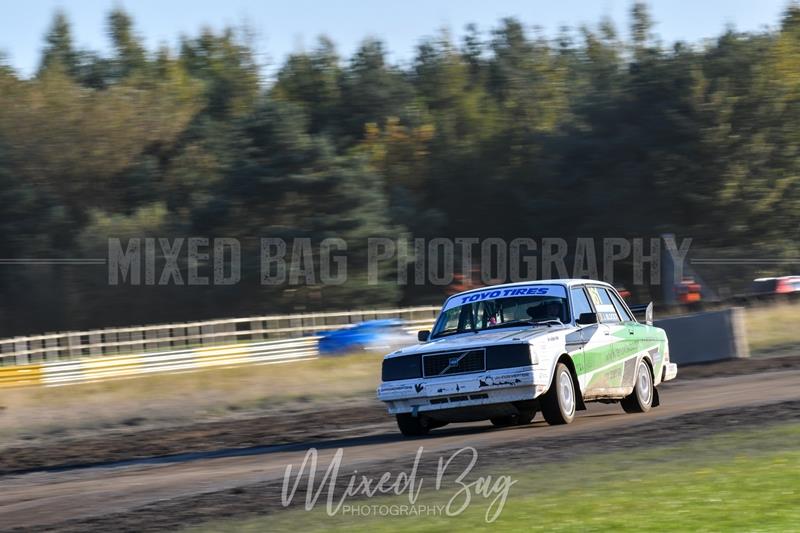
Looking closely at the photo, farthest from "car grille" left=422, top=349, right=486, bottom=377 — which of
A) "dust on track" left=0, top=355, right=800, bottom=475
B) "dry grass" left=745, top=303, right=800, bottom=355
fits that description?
"dry grass" left=745, top=303, right=800, bottom=355

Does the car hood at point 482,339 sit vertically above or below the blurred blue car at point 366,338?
above

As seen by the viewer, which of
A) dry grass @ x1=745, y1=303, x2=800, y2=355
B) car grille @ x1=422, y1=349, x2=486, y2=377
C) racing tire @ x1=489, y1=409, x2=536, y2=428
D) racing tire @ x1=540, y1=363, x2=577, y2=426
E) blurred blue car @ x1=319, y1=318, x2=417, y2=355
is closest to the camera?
car grille @ x1=422, y1=349, x2=486, y2=377

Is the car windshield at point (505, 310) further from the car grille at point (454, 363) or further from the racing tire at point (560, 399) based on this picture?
the car grille at point (454, 363)

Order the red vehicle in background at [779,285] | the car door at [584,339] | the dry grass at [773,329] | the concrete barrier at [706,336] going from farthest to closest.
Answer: the red vehicle in background at [779,285] < the dry grass at [773,329] < the concrete barrier at [706,336] < the car door at [584,339]

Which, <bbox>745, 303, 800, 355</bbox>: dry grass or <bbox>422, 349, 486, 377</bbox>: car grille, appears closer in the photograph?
<bbox>422, 349, 486, 377</bbox>: car grille

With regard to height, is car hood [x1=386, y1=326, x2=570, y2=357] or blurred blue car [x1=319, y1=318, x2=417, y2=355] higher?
car hood [x1=386, y1=326, x2=570, y2=357]

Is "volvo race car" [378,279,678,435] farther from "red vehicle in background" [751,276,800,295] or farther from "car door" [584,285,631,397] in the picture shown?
"red vehicle in background" [751,276,800,295]

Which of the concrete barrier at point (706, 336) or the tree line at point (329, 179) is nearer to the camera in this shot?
the concrete barrier at point (706, 336)

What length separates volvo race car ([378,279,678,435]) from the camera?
11641mm


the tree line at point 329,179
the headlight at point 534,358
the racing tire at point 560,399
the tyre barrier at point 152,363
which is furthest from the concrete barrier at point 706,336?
the tree line at point 329,179

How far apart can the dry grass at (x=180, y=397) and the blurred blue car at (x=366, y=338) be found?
16.2 feet

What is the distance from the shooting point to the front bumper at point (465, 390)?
11477mm

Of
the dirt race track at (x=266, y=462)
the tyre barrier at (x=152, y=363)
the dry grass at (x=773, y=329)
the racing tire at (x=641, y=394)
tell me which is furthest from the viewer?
the tyre barrier at (x=152, y=363)

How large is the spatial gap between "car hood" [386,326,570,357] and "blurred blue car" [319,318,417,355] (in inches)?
756
